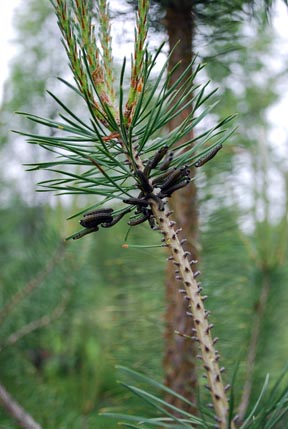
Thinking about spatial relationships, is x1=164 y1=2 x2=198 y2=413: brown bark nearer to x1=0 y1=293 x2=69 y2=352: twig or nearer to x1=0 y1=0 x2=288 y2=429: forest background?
x1=0 y1=0 x2=288 y2=429: forest background

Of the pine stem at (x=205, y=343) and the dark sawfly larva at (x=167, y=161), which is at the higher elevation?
the dark sawfly larva at (x=167, y=161)

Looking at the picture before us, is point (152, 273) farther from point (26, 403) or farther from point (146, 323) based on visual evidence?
point (26, 403)

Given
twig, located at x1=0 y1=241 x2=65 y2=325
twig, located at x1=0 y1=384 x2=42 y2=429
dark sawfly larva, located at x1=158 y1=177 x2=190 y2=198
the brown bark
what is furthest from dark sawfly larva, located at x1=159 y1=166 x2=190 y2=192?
twig, located at x1=0 y1=241 x2=65 y2=325

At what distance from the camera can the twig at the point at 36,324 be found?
69cm

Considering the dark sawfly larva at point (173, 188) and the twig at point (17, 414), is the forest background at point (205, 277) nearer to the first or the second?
the twig at point (17, 414)

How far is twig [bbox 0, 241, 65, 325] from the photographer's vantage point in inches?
26.5

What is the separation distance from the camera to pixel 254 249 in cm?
63

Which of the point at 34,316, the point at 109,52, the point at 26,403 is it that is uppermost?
the point at 109,52

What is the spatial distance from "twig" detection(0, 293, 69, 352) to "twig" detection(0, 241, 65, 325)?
0.13 feet

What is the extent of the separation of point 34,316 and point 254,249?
34 centimetres

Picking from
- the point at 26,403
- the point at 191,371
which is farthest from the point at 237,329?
the point at 26,403

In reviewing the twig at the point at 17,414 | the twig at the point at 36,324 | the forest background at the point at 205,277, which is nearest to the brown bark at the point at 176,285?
the forest background at the point at 205,277

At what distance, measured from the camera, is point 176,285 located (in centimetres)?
49

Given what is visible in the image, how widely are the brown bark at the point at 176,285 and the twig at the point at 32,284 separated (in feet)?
0.84
